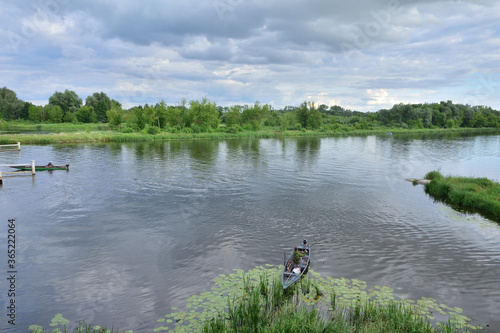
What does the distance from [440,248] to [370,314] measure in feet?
38.1

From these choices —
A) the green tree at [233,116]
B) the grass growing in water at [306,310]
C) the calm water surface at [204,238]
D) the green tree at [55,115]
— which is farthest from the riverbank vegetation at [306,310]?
the green tree at [55,115]

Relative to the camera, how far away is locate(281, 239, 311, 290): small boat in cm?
1421

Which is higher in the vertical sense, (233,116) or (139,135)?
(233,116)

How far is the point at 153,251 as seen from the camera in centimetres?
1942

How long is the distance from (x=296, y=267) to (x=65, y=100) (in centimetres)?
20236

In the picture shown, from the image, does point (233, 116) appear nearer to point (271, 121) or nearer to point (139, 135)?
point (271, 121)

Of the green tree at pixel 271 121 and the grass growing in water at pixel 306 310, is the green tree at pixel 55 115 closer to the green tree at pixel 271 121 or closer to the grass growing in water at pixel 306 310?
the green tree at pixel 271 121

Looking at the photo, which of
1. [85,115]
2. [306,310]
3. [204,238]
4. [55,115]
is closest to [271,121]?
[85,115]

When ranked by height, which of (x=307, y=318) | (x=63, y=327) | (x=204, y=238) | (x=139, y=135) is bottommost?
(x=63, y=327)

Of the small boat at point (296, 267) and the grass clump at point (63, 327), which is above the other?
the small boat at point (296, 267)

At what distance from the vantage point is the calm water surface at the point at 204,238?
48.0 ft

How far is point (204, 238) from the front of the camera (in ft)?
70.7

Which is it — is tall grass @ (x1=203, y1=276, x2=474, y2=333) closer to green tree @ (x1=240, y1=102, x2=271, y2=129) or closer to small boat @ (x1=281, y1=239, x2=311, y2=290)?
small boat @ (x1=281, y1=239, x2=311, y2=290)

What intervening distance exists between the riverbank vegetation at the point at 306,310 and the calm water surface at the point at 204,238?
0.85m
